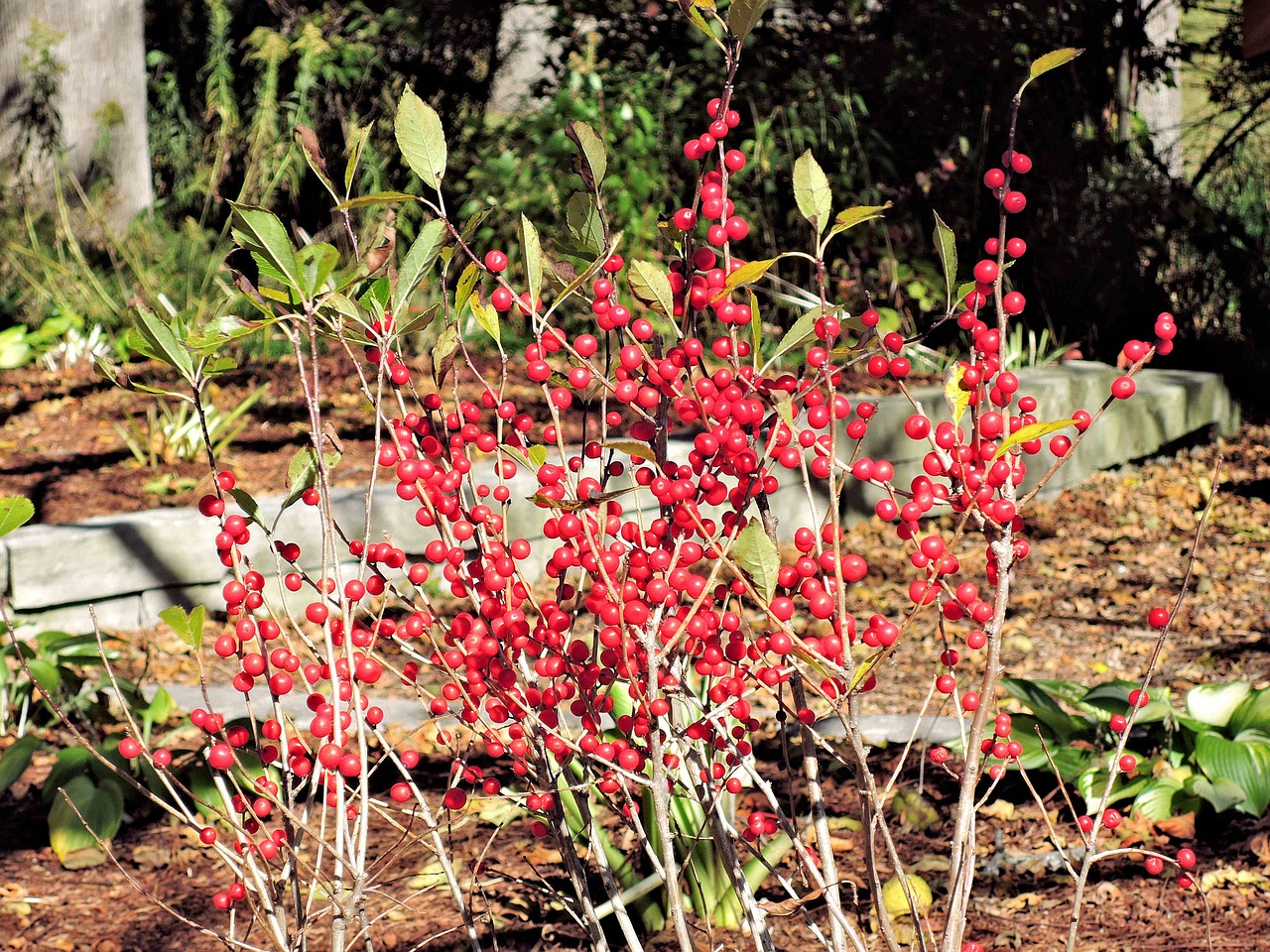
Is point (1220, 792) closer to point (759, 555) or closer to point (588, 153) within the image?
point (759, 555)

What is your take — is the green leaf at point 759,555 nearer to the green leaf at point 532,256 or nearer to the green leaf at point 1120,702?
the green leaf at point 532,256

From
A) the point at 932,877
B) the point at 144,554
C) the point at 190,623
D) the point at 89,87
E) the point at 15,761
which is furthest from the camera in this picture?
the point at 89,87

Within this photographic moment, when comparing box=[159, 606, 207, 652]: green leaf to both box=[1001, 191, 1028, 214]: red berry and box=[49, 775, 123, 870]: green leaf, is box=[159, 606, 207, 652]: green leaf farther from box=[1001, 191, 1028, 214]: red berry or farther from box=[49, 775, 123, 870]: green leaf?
box=[49, 775, 123, 870]: green leaf

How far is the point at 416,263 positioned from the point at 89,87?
6715 mm

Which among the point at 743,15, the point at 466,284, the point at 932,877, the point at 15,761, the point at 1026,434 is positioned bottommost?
the point at 932,877

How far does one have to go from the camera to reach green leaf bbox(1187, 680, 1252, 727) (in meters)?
2.40

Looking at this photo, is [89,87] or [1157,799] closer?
[1157,799]

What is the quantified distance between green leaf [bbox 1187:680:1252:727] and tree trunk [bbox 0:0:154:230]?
6341 mm

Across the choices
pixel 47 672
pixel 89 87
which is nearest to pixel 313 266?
pixel 47 672

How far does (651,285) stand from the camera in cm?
109

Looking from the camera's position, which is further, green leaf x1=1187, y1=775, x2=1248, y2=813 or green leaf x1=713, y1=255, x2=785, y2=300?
green leaf x1=1187, y1=775, x2=1248, y2=813

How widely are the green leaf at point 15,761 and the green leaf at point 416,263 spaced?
1678mm

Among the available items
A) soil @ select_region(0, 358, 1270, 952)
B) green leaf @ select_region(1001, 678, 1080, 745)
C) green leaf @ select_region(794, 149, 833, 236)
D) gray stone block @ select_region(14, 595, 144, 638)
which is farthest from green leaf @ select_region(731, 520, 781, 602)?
gray stone block @ select_region(14, 595, 144, 638)

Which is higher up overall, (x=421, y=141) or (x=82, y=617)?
(x=421, y=141)
